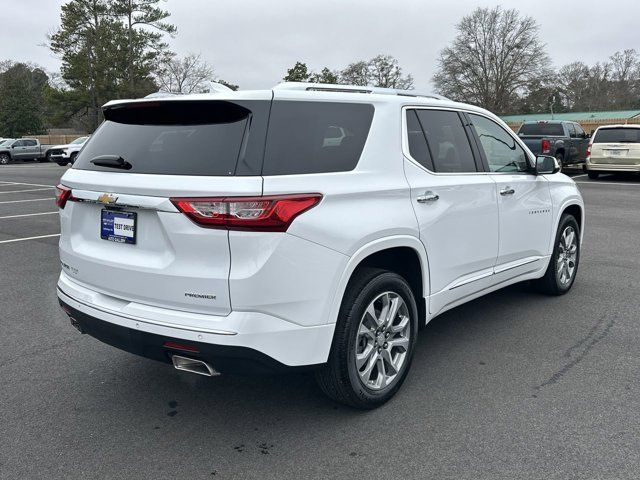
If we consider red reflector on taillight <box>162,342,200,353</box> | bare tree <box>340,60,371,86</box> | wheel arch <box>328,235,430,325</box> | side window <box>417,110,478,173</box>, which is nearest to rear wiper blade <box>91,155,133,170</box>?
red reflector on taillight <box>162,342,200,353</box>

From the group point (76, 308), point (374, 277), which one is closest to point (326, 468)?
point (374, 277)

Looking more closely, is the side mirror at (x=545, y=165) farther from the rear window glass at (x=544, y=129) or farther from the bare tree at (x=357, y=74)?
the bare tree at (x=357, y=74)

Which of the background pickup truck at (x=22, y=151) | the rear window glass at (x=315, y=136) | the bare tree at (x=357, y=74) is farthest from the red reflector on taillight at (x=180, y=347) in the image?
the bare tree at (x=357, y=74)

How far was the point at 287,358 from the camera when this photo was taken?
9.38 feet

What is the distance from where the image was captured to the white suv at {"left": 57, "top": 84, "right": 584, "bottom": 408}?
9.00 feet

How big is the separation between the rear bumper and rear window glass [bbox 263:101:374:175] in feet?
2.44

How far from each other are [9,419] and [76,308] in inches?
30.2

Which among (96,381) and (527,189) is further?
(527,189)

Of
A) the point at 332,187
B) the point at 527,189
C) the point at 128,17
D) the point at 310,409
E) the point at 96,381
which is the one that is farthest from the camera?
the point at 128,17

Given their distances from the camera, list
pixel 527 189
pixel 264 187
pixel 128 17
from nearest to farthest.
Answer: pixel 264 187, pixel 527 189, pixel 128 17

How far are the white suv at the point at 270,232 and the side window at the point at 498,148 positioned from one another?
64 cm

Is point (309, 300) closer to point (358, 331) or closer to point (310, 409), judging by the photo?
point (358, 331)

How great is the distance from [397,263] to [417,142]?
788 mm

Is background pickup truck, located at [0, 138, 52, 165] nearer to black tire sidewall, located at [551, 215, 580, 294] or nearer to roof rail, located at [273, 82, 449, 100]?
black tire sidewall, located at [551, 215, 580, 294]
